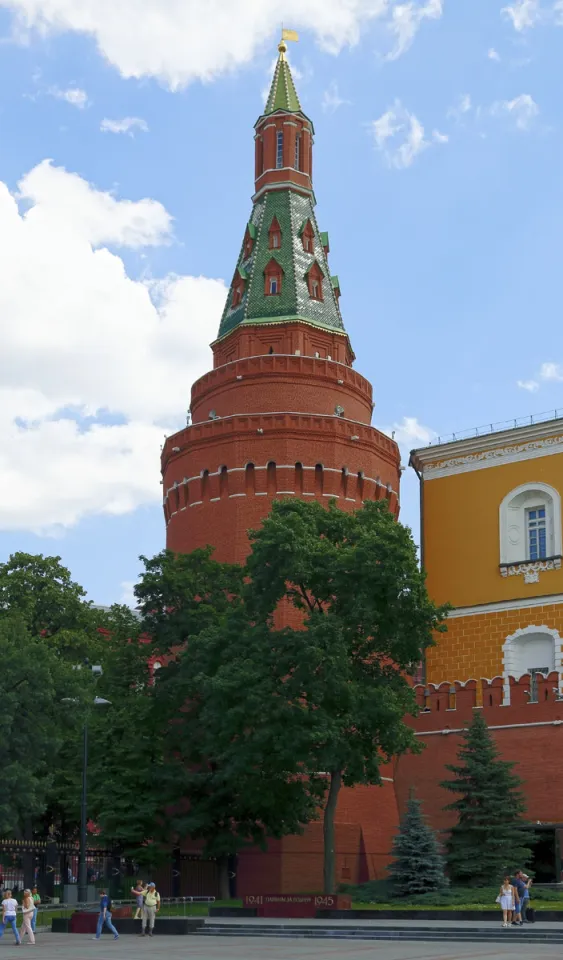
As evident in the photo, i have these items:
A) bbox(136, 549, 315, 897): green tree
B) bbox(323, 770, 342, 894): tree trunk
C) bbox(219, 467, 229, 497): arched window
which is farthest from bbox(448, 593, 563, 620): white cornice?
bbox(323, 770, 342, 894): tree trunk

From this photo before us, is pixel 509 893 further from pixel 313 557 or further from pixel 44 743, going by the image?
pixel 44 743

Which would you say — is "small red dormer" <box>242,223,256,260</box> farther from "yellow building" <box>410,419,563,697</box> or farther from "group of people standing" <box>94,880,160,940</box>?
"group of people standing" <box>94,880,160,940</box>

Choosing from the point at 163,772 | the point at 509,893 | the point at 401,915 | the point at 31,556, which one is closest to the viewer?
the point at 509,893

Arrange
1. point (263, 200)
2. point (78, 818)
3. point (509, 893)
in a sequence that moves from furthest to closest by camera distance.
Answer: point (263, 200)
point (78, 818)
point (509, 893)

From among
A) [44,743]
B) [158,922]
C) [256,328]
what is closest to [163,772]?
[44,743]

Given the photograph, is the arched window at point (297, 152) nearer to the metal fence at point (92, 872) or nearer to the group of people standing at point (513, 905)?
the metal fence at point (92, 872)

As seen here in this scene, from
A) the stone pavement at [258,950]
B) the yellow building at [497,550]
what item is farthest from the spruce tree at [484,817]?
the stone pavement at [258,950]

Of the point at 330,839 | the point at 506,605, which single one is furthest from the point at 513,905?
the point at 506,605

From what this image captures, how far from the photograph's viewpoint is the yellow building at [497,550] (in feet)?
131

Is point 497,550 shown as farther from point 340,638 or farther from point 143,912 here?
point 143,912

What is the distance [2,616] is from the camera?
3969 cm

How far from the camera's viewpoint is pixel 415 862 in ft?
101

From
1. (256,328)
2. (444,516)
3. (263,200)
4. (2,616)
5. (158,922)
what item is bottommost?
(158,922)

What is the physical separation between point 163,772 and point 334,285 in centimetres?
2087
